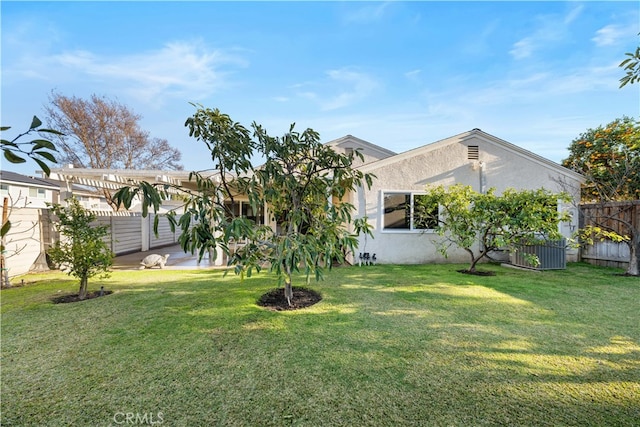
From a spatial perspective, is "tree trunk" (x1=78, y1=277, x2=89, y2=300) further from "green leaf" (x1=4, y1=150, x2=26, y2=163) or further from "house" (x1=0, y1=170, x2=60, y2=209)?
"green leaf" (x1=4, y1=150, x2=26, y2=163)

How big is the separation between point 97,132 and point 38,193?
10.1m

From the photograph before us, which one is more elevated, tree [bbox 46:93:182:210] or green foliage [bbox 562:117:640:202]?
tree [bbox 46:93:182:210]

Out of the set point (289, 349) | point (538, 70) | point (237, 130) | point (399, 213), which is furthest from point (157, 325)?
point (538, 70)

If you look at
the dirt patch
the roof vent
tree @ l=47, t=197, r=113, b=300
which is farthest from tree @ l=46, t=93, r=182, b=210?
the dirt patch

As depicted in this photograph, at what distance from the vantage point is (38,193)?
38.2 feet

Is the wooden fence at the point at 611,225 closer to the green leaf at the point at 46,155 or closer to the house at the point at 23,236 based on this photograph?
the green leaf at the point at 46,155

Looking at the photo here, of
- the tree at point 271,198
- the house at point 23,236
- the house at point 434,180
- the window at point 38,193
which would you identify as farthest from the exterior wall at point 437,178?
the window at point 38,193

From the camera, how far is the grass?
2.37 m

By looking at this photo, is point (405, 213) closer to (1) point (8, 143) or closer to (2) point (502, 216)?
(2) point (502, 216)

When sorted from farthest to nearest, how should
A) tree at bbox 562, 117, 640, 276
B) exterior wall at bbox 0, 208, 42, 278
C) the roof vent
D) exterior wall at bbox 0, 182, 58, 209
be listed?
1. the roof vent
2. tree at bbox 562, 117, 640, 276
3. exterior wall at bbox 0, 182, 58, 209
4. exterior wall at bbox 0, 208, 42, 278

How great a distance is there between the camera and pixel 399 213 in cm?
949

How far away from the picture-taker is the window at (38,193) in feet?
36.2

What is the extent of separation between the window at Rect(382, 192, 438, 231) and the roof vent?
227 cm

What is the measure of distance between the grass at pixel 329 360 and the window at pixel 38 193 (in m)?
7.70
